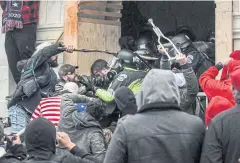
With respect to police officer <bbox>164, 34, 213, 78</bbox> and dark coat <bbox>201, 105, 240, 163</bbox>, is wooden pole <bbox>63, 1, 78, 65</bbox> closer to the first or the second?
police officer <bbox>164, 34, 213, 78</bbox>

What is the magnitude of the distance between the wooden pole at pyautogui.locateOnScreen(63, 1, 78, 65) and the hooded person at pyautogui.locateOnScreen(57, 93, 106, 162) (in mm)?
3237

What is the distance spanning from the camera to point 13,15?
1362cm

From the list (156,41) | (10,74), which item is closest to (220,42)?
(156,41)

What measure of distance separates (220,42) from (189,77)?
6.93ft

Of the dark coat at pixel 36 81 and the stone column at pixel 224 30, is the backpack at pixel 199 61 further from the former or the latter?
the dark coat at pixel 36 81

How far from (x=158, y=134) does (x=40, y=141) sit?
1172mm

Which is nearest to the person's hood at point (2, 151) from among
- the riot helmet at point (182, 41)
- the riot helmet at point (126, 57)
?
the riot helmet at point (126, 57)

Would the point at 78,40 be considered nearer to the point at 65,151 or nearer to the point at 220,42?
the point at 220,42

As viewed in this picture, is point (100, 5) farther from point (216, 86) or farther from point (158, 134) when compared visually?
point (158, 134)

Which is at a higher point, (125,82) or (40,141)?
(125,82)

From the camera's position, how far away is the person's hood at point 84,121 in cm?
948

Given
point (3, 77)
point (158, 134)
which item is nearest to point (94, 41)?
point (3, 77)

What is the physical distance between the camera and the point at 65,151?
8305mm

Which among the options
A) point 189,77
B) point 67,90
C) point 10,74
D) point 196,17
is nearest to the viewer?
point 189,77
